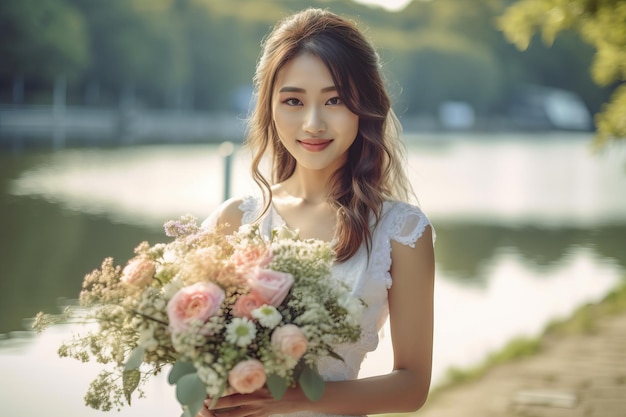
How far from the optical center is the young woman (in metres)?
2.37

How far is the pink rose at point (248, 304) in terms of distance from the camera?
1.97 m

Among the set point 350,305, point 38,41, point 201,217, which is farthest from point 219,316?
point 38,41

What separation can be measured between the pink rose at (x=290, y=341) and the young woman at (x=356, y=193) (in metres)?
0.36

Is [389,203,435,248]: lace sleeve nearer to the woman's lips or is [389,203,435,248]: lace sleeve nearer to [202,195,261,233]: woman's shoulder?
the woman's lips

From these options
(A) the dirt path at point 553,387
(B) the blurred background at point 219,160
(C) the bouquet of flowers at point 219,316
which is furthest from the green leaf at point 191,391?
(A) the dirt path at point 553,387

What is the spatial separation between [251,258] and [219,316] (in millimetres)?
148

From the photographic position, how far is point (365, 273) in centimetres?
246

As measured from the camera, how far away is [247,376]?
6.23 ft

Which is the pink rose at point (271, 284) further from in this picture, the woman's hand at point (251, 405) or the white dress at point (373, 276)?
the white dress at point (373, 276)

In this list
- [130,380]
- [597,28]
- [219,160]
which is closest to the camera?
[130,380]

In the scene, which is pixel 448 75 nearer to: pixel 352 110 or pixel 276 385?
pixel 352 110

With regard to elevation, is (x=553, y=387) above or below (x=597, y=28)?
below

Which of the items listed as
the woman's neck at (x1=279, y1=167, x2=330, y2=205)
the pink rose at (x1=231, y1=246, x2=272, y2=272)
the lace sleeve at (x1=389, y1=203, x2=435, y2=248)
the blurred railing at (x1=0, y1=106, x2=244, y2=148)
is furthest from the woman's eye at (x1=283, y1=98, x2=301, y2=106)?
the blurred railing at (x1=0, y1=106, x2=244, y2=148)

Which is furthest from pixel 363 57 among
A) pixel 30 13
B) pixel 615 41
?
pixel 30 13
